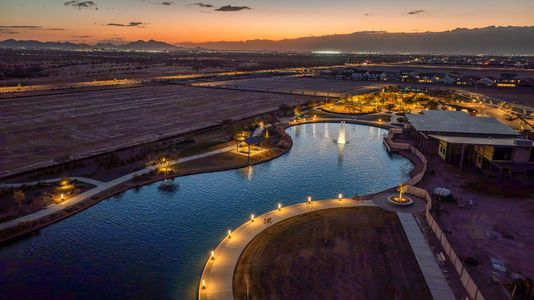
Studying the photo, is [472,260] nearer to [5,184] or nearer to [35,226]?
[35,226]

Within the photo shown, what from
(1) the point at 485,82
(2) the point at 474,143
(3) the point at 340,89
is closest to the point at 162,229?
(2) the point at 474,143

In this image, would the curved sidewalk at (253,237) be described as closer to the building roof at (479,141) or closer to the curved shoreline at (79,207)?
the curved shoreline at (79,207)

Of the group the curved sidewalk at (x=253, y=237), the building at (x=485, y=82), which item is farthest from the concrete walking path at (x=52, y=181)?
the building at (x=485, y=82)

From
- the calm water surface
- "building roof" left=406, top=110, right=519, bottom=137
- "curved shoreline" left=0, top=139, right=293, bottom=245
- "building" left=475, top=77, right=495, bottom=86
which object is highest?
"building" left=475, top=77, right=495, bottom=86

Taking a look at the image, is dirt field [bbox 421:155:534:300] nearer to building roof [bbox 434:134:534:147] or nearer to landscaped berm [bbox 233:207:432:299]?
building roof [bbox 434:134:534:147]

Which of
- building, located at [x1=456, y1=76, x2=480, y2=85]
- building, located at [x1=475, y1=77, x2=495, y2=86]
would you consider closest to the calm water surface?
building, located at [x1=475, y1=77, x2=495, y2=86]

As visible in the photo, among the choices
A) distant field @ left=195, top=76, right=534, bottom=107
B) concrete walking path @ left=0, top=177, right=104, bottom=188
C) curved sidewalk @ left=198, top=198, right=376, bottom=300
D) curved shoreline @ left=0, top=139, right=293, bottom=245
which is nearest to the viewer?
curved sidewalk @ left=198, top=198, right=376, bottom=300

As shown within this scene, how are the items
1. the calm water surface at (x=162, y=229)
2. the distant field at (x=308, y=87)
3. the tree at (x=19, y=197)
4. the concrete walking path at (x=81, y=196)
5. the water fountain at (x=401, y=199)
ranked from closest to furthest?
the calm water surface at (x=162, y=229)
the concrete walking path at (x=81, y=196)
the tree at (x=19, y=197)
the water fountain at (x=401, y=199)
the distant field at (x=308, y=87)

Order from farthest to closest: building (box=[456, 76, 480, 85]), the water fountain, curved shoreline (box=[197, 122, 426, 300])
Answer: building (box=[456, 76, 480, 85]) → the water fountain → curved shoreline (box=[197, 122, 426, 300])
